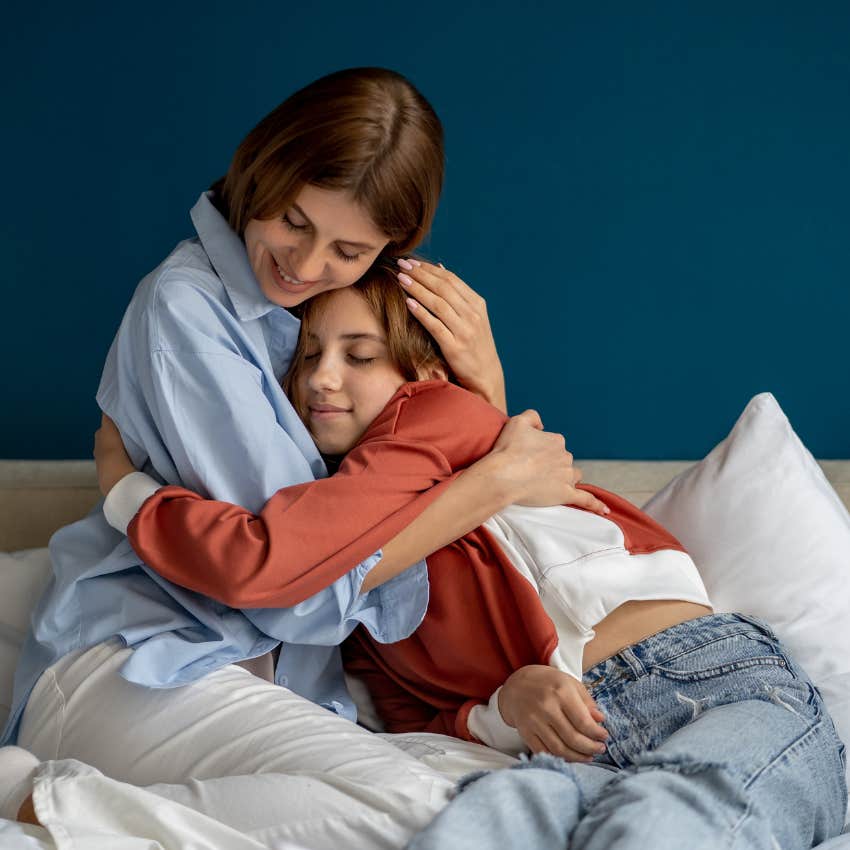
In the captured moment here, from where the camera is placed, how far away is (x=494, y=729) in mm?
1539

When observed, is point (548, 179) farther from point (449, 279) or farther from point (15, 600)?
point (15, 600)

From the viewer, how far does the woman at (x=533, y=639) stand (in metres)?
1.22

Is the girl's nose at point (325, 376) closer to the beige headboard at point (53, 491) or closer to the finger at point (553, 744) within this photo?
the finger at point (553, 744)

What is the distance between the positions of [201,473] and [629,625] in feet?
2.02

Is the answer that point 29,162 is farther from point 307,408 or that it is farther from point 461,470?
point 461,470

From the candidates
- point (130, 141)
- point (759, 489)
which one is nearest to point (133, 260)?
point (130, 141)

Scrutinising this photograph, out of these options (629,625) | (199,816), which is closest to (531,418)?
(629,625)

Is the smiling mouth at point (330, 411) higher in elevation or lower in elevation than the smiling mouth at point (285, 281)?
lower

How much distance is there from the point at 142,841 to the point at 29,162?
170 cm

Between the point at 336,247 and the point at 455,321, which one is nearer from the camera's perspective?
the point at 336,247

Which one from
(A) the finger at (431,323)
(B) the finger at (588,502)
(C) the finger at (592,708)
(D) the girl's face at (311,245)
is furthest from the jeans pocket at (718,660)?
(D) the girl's face at (311,245)

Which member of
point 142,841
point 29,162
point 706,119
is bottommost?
point 142,841

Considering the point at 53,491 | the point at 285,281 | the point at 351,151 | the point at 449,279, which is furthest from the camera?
the point at 53,491

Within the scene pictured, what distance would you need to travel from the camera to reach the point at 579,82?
97.1 inches
